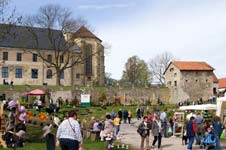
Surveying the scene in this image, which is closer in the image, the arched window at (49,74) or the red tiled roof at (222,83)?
the arched window at (49,74)

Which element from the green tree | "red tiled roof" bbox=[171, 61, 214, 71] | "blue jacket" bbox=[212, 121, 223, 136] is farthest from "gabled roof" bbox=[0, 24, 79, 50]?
"blue jacket" bbox=[212, 121, 223, 136]

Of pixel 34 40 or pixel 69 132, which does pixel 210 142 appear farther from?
pixel 34 40

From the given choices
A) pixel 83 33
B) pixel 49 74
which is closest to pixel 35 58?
pixel 49 74

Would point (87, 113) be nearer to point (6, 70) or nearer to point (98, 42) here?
point (6, 70)

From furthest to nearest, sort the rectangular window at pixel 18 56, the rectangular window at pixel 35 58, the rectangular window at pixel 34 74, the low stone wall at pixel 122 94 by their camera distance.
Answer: the rectangular window at pixel 35 58 → the rectangular window at pixel 34 74 → the rectangular window at pixel 18 56 → the low stone wall at pixel 122 94

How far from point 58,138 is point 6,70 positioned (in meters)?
60.1

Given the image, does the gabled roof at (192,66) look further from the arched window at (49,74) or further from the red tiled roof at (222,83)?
the red tiled roof at (222,83)

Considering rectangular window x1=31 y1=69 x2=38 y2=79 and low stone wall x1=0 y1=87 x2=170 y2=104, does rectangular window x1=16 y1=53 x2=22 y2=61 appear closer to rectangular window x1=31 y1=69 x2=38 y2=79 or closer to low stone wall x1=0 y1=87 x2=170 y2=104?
rectangular window x1=31 y1=69 x2=38 y2=79

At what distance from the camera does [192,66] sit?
75312mm

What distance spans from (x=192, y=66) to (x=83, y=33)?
2084 centimetres

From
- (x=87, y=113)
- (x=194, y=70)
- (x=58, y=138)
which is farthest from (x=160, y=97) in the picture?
(x=58, y=138)

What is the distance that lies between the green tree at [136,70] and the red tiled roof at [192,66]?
22702 mm

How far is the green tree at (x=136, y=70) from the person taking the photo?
9851cm

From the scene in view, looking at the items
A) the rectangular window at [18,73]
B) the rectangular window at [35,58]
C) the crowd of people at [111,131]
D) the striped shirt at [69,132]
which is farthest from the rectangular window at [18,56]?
the striped shirt at [69,132]
